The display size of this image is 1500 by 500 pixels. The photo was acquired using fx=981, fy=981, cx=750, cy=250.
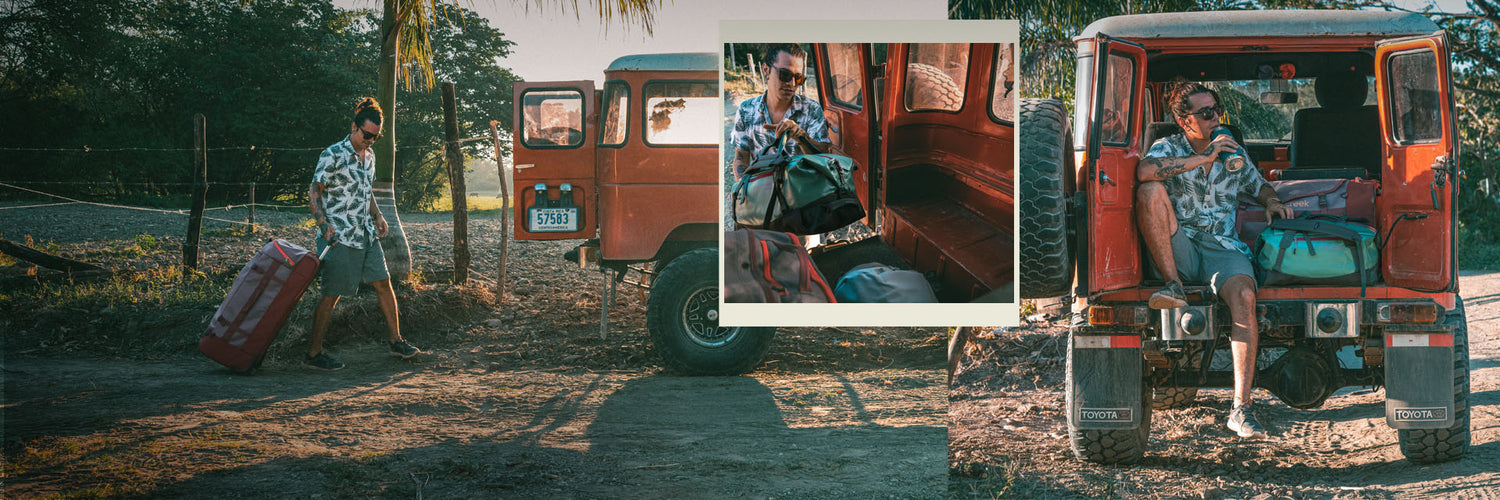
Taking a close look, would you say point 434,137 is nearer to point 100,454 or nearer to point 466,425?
point 466,425

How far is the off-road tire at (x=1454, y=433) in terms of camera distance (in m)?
3.81

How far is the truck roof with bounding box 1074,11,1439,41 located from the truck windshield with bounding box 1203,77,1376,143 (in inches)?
36.2

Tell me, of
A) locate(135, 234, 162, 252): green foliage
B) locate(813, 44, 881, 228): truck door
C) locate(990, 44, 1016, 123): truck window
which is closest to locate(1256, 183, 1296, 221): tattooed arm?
locate(990, 44, 1016, 123): truck window

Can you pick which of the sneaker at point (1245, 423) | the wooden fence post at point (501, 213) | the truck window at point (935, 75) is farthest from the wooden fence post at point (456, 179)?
the sneaker at point (1245, 423)

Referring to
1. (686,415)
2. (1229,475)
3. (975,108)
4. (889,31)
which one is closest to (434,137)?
(686,415)

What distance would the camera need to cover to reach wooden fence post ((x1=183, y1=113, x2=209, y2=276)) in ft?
14.1

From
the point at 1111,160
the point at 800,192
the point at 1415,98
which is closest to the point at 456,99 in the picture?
the point at 800,192

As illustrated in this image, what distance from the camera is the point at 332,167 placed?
13.7ft

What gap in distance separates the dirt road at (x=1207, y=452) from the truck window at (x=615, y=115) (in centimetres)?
209

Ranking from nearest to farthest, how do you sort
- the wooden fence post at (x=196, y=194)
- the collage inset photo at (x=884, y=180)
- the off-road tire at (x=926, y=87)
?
1. the collage inset photo at (x=884, y=180)
2. the off-road tire at (x=926, y=87)
3. the wooden fence post at (x=196, y=194)

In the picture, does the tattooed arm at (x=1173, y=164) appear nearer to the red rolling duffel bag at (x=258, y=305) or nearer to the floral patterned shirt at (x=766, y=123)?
the floral patterned shirt at (x=766, y=123)

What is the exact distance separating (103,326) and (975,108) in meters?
3.86

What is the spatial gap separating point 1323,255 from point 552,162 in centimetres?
318

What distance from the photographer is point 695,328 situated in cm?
442
